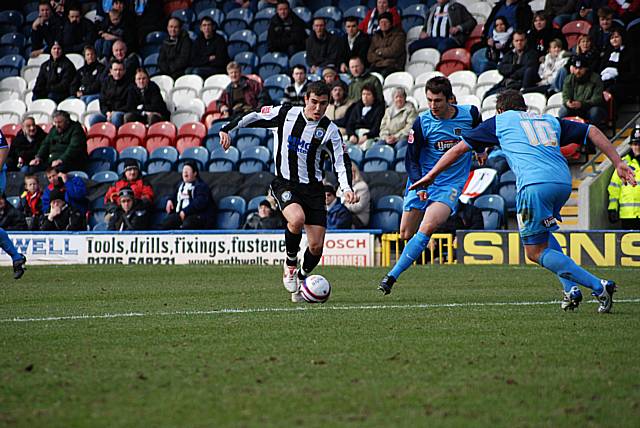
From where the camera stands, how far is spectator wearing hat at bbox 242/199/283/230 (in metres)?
18.7

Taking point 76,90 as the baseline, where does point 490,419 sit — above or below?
below

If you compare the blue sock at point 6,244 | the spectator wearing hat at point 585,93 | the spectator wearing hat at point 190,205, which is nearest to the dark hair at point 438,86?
the blue sock at point 6,244

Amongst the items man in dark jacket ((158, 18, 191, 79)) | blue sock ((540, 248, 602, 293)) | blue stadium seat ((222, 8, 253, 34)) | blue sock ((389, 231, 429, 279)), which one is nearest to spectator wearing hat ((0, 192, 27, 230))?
man in dark jacket ((158, 18, 191, 79))

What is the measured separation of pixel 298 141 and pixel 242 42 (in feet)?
48.9

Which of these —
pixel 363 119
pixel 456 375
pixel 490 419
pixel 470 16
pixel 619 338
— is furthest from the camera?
pixel 470 16

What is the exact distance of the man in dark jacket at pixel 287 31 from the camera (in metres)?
23.9

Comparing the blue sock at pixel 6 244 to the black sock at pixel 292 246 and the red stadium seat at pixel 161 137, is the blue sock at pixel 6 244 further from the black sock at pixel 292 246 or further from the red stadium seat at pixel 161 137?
the red stadium seat at pixel 161 137

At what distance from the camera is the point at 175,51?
24.6 m

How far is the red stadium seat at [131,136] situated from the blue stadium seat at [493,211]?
8.42 meters

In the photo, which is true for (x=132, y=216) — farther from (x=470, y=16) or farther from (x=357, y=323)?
(x=357, y=323)

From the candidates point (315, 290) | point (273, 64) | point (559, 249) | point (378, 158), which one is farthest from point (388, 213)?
point (559, 249)

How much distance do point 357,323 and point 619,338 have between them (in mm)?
2047

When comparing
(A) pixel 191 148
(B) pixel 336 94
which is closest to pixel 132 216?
(A) pixel 191 148

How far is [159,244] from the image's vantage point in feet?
60.7
